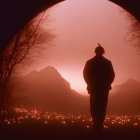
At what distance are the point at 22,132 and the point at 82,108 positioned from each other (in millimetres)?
7302

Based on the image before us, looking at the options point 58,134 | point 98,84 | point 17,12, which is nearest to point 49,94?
point 58,134

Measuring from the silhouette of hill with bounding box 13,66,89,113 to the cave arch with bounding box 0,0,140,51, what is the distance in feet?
25.8

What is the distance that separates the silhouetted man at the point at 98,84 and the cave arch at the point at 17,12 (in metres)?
1.07

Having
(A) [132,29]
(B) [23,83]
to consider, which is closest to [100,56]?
(A) [132,29]

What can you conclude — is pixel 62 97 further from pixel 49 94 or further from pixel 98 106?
pixel 98 106

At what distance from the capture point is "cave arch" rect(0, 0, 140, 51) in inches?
262

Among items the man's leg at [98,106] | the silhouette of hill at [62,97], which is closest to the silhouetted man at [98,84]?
the man's leg at [98,106]

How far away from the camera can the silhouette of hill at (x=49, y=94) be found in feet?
50.9

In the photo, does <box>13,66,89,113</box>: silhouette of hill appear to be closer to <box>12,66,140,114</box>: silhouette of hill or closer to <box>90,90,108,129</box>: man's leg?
<box>12,66,140,114</box>: silhouette of hill

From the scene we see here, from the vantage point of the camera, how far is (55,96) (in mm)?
16234

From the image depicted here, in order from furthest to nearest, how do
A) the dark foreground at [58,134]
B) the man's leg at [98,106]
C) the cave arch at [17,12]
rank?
1. the dark foreground at [58,134]
2. the man's leg at [98,106]
3. the cave arch at [17,12]

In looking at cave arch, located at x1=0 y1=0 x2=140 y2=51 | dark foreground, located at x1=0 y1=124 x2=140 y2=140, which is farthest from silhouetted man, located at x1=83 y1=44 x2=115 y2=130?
cave arch, located at x1=0 y1=0 x2=140 y2=51

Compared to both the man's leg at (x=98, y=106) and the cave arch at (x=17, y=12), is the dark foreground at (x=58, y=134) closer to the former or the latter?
the man's leg at (x=98, y=106)

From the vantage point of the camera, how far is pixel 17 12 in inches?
266
